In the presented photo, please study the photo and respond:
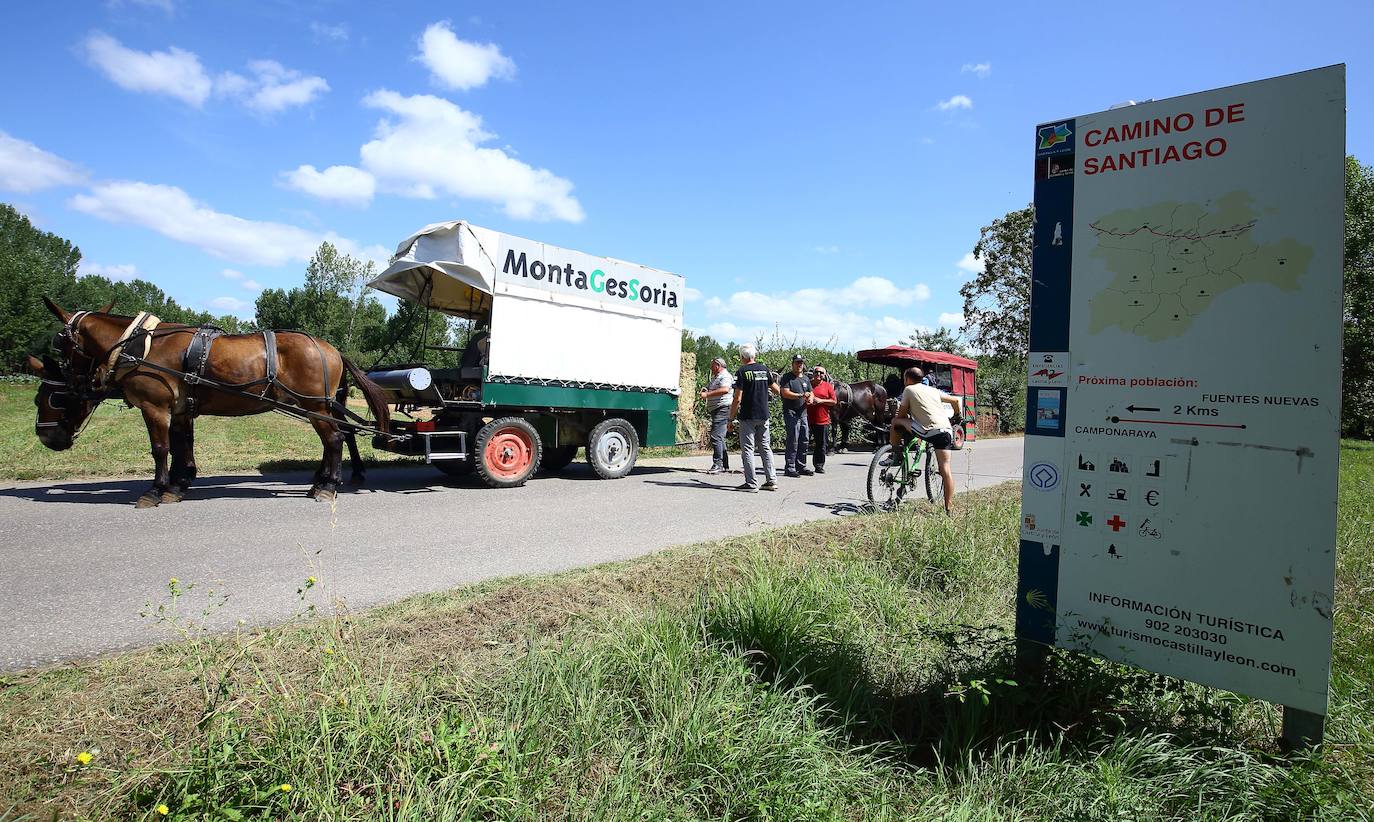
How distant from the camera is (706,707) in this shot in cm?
277

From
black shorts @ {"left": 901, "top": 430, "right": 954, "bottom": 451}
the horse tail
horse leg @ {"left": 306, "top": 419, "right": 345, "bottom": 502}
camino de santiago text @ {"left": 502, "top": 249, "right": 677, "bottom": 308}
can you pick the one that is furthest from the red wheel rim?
black shorts @ {"left": 901, "top": 430, "right": 954, "bottom": 451}

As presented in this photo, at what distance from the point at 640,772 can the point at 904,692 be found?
1572 millimetres

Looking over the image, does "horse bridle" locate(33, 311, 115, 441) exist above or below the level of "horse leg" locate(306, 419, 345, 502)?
above

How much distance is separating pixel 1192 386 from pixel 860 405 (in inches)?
586

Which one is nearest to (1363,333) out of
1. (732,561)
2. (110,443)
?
(732,561)

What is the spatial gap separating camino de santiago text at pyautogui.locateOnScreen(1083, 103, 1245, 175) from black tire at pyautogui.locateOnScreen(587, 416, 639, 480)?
806 cm

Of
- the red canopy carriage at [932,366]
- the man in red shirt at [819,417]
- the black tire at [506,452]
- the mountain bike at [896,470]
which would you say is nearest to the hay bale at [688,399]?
the man in red shirt at [819,417]

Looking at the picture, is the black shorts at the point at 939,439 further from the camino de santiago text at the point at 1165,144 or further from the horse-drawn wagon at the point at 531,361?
the camino de santiago text at the point at 1165,144

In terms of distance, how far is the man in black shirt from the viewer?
9.47m

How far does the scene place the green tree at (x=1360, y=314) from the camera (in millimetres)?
29969

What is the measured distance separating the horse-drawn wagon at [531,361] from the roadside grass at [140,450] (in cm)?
215

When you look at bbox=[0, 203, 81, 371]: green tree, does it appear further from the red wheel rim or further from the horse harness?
the red wheel rim

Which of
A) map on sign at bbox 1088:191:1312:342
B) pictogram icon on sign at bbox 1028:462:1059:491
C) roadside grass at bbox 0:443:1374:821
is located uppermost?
map on sign at bbox 1088:191:1312:342

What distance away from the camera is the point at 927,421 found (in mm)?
8008
